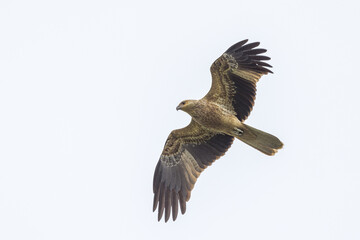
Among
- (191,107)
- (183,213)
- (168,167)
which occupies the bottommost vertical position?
(183,213)

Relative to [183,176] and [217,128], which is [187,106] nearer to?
[217,128]

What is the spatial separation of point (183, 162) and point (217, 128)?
1.58 meters

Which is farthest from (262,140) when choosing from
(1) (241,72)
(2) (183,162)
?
(2) (183,162)

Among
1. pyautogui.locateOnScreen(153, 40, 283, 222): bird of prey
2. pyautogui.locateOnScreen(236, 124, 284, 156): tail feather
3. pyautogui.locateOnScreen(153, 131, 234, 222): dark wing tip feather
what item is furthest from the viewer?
pyautogui.locateOnScreen(153, 131, 234, 222): dark wing tip feather

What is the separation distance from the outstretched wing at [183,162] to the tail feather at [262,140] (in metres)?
1.01

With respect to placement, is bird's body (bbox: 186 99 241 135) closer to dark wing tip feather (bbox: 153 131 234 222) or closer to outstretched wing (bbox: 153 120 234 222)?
outstretched wing (bbox: 153 120 234 222)

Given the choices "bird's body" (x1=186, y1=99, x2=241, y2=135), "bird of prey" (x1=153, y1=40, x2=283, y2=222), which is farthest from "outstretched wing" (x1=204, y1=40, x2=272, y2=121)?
"bird's body" (x1=186, y1=99, x2=241, y2=135)

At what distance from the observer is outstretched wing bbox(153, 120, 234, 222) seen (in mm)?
16586

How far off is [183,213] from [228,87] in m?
Answer: 3.46

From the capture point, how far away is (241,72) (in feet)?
52.3

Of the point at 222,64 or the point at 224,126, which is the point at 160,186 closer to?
the point at 224,126

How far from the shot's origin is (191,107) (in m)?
15.9

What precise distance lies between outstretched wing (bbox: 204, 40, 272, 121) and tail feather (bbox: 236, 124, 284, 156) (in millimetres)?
519

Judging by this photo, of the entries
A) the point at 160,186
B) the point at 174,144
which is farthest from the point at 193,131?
the point at 160,186
